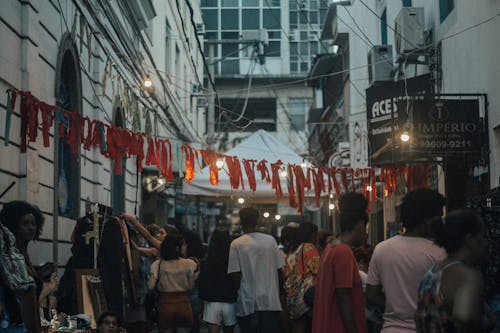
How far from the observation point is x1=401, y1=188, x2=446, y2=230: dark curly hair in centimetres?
568

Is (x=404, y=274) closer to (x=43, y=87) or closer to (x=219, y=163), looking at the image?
(x=43, y=87)

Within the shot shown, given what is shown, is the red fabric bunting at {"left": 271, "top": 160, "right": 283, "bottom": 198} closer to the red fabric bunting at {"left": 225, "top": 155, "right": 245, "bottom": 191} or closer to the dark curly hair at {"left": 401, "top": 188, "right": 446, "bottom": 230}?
the red fabric bunting at {"left": 225, "top": 155, "right": 245, "bottom": 191}

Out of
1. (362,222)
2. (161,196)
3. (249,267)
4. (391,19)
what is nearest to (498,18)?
(249,267)

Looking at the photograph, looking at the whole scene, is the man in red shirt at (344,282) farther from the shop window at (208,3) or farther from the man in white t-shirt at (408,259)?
the shop window at (208,3)

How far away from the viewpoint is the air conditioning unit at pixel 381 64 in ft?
63.7

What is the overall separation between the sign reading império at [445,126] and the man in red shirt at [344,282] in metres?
6.20

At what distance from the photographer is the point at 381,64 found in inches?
774

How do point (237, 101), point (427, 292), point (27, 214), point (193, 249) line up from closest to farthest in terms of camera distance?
point (427, 292) < point (27, 214) < point (193, 249) < point (237, 101)

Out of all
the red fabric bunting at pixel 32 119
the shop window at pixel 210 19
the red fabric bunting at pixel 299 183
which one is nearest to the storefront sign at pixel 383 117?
the red fabric bunting at pixel 299 183

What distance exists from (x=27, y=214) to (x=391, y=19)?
14.6 meters

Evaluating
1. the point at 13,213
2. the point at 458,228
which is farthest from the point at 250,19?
the point at 458,228

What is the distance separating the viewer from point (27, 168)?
400 inches

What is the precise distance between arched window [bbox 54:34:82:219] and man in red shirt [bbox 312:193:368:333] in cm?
699

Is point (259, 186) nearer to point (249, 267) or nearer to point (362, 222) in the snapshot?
point (249, 267)
